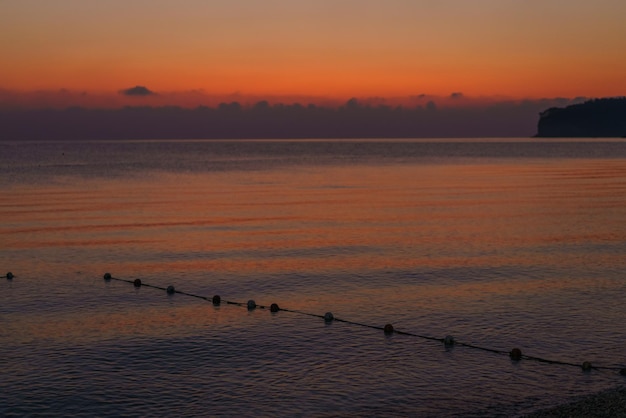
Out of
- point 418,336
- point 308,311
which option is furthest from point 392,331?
point 308,311

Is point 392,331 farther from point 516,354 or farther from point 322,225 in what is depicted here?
point 322,225

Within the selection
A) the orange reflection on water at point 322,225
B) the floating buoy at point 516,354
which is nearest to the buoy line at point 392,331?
the floating buoy at point 516,354

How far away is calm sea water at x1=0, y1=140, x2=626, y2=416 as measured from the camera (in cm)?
1666

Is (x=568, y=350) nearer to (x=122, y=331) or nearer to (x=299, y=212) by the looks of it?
(x=122, y=331)

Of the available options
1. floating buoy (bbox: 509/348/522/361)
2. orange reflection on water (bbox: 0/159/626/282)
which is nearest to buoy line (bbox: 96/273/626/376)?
floating buoy (bbox: 509/348/522/361)

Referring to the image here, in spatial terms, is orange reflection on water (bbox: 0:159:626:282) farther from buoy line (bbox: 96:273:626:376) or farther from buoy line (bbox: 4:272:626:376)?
buoy line (bbox: 96:273:626:376)

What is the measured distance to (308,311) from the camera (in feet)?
79.5

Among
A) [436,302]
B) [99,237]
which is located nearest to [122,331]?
[436,302]

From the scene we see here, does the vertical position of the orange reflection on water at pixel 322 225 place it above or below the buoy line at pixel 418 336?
above

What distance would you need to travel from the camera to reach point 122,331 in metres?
21.8

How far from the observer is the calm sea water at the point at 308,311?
54.6 ft

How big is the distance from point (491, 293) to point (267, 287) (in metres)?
8.69

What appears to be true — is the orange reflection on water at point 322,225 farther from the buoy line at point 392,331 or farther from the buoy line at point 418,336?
the buoy line at point 418,336

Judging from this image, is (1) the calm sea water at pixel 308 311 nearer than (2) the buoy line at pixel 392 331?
Yes
